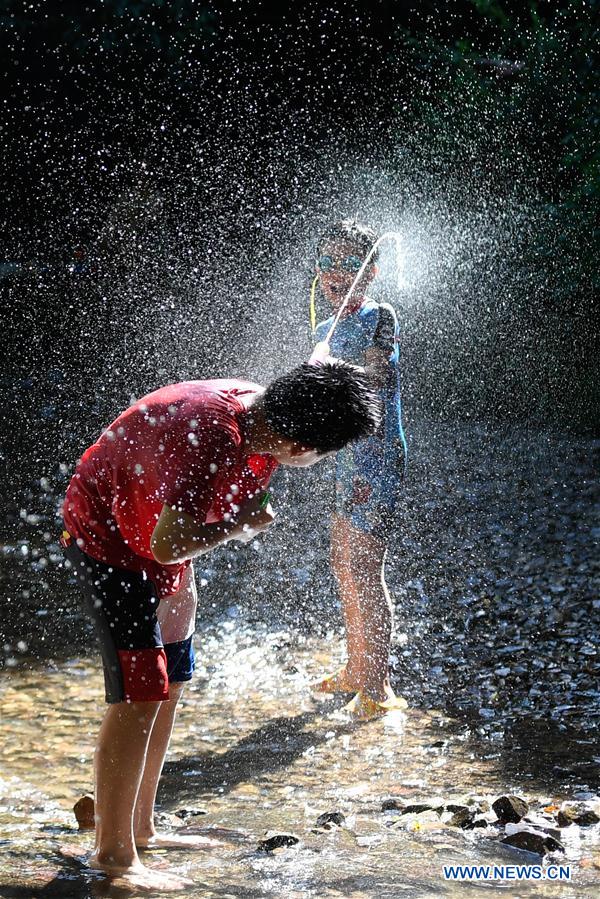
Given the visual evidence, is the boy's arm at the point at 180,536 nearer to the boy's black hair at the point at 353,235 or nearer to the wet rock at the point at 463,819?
the wet rock at the point at 463,819

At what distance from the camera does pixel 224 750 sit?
4.27m

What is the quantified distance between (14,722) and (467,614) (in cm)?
260

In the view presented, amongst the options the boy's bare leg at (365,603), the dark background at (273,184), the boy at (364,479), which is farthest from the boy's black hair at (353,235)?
the dark background at (273,184)

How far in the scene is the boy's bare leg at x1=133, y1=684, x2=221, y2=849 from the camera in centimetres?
323

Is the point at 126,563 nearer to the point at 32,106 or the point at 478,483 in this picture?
the point at 478,483

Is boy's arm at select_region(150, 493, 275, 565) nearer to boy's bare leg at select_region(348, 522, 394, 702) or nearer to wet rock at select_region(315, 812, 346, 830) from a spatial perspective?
wet rock at select_region(315, 812, 346, 830)

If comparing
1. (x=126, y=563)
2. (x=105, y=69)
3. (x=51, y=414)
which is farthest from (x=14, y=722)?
(x=105, y=69)

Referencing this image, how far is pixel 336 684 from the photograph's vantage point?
4840 millimetres

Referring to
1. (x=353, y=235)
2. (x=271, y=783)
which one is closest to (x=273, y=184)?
(x=353, y=235)

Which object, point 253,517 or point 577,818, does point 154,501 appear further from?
point 577,818

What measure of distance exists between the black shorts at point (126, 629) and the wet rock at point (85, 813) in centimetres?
78

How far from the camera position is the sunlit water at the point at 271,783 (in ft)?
10.0

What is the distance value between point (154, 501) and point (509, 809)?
154 cm

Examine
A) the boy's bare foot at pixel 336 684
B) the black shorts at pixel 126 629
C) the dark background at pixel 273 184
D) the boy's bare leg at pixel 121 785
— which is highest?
→ the dark background at pixel 273 184
